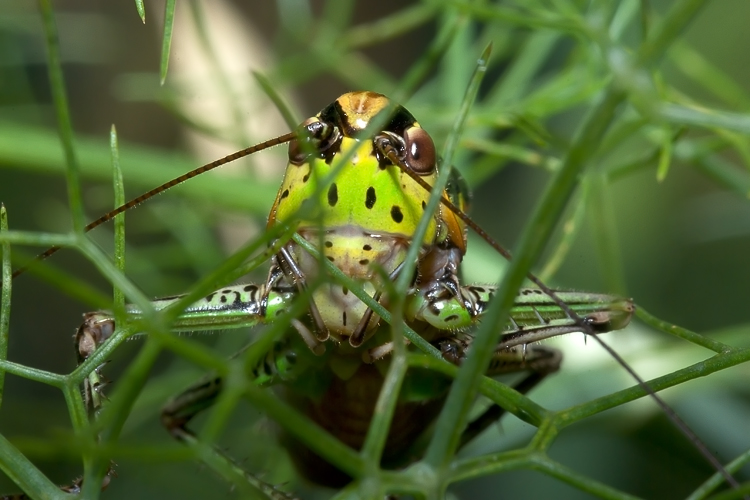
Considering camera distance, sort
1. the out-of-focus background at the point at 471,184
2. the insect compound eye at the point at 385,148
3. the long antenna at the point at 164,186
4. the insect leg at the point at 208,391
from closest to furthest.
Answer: the long antenna at the point at 164,186 → the insect compound eye at the point at 385,148 → the insect leg at the point at 208,391 → the out-of-focus background at the point at 471,184

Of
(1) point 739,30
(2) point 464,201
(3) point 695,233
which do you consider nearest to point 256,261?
(2) point 464,201

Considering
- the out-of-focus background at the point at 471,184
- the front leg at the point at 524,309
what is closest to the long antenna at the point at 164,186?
the front leg at the point at 524,309

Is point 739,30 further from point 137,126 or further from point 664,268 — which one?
point 137,126

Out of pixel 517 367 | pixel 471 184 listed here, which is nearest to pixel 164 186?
pixel 517 367

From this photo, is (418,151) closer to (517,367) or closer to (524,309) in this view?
(524,309)

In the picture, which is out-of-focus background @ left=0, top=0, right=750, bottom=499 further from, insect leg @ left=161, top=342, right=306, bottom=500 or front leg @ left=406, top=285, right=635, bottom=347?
front leg @ left=406, top=285, right=635, bottom=347

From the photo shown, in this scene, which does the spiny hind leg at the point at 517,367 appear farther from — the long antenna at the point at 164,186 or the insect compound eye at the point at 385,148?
the long antenna at the point at 164,186
